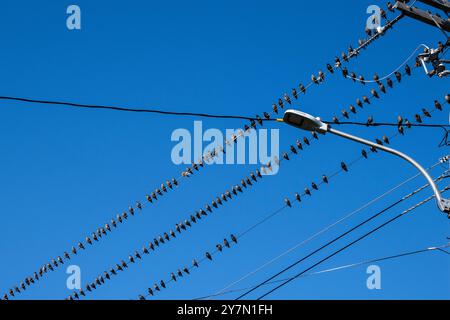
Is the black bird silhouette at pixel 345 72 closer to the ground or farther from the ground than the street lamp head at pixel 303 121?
farther from the ground

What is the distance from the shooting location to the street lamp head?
39.7 feet

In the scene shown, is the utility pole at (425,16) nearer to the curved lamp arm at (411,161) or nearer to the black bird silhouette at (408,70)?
the curved lamp arm at (411,161)

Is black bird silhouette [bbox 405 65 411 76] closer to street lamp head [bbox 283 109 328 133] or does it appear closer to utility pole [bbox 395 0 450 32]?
utility pole [bbox 395 0 450 32]

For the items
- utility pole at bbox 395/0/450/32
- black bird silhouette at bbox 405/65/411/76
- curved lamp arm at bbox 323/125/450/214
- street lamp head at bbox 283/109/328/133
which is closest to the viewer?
curved lamp arm at bbox 323/125/450/214

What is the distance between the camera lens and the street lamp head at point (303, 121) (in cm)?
1211

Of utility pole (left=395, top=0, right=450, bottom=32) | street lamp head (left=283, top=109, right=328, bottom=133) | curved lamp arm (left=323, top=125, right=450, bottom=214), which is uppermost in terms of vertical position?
utility pole (left=395, top=0, right=450, bottom=32)

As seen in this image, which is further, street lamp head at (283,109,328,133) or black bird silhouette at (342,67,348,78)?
black bird silhouette at (342,67,348,78)

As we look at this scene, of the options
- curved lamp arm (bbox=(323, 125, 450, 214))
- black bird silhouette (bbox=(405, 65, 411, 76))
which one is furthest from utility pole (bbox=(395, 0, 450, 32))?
black bird silhouette (bbox=(405, 65, 411, 76))

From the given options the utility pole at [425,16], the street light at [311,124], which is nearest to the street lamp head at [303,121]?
the street light at [311,124]

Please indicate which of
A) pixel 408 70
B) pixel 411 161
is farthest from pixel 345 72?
pixel 411 161

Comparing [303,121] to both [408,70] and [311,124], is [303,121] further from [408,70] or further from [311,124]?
[408,70]

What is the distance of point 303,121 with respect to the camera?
39.9 ft
